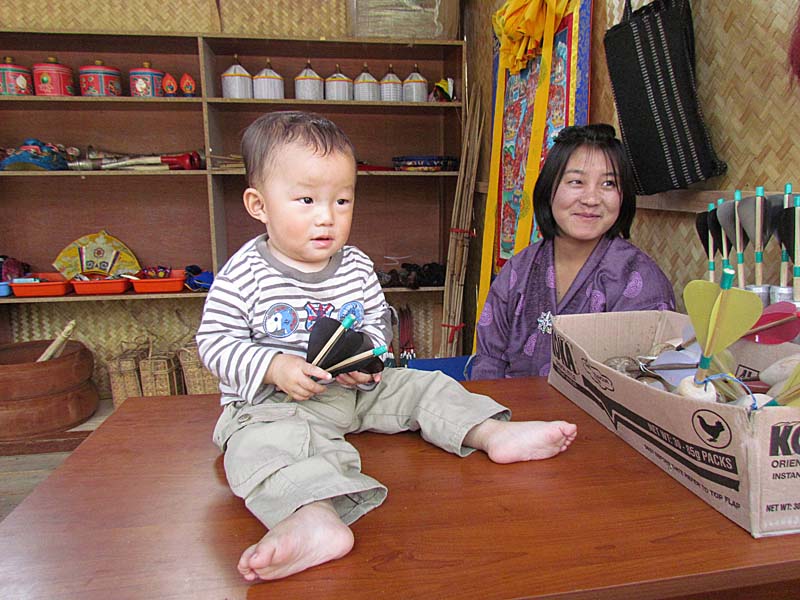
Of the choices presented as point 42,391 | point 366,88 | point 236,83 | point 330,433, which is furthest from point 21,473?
point 366,88

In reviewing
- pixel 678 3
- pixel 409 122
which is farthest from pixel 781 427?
pixel 409 122

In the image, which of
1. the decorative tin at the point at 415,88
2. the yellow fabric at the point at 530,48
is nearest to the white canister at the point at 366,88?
the decorative tin at the point at 415,88

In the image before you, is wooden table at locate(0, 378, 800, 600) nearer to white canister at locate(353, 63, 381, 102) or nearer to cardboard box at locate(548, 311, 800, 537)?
cardboard box at locate(548, 311, 800, 537)

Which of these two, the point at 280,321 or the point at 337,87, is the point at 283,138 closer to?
the point at 280,321

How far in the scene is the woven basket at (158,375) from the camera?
3010mm

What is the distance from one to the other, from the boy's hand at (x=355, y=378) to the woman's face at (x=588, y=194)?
70 cm

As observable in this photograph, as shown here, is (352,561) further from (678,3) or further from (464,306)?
(464,306)

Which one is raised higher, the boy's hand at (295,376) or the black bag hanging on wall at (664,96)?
the black bag hanging on wall at (664,96)

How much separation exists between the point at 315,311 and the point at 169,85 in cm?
247

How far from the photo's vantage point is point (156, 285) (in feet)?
9.74

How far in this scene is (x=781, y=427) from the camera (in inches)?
22.0

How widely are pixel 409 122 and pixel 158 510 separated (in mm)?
3091

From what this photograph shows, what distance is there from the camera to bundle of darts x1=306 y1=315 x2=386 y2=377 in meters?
0.76

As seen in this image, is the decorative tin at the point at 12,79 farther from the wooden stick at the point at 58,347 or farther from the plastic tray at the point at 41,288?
the wooden stick at the point at 58,347
